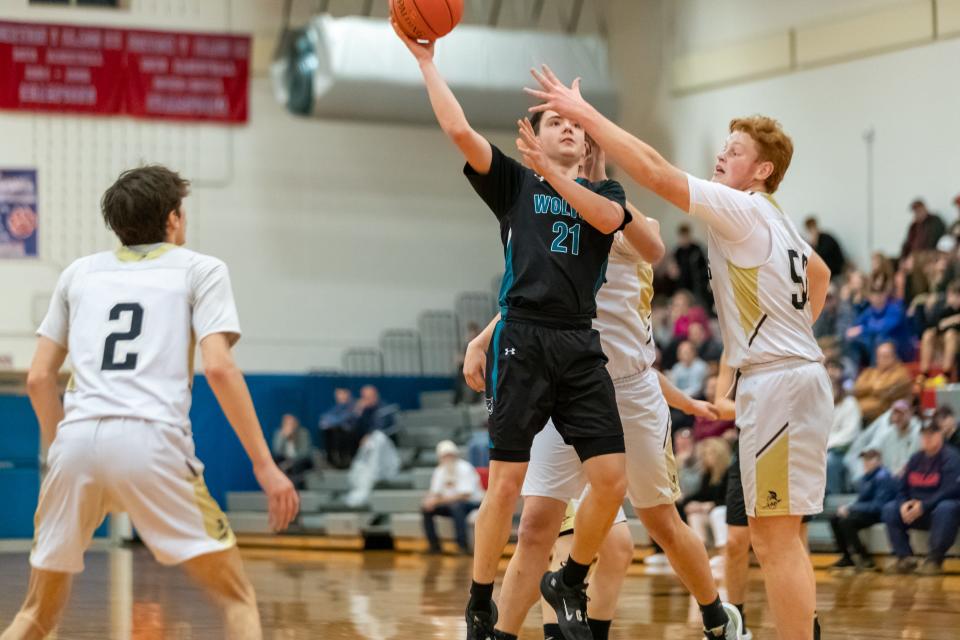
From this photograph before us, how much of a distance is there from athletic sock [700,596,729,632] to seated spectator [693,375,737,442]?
799cm

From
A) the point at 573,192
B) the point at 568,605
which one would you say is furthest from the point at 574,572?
the point at 573,192

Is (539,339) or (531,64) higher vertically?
(531,64)

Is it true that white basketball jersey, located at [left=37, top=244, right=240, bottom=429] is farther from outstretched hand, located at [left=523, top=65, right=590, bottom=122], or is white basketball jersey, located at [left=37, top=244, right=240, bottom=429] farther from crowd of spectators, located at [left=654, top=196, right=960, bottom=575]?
crowd of spectators, located at [left=654, top=196, right=960, bottom=575]

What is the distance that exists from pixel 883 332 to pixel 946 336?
4.06 feet

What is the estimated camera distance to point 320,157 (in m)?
21.6

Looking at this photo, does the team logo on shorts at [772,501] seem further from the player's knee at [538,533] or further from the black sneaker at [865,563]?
the black sneaker at [865,563]

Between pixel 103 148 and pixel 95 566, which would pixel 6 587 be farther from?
pixel 103 148

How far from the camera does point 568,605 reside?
17.6ft

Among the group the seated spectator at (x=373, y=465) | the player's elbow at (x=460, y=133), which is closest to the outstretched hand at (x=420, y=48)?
the player's elbow at (x=460, y=133)

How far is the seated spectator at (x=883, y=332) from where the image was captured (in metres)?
15.0

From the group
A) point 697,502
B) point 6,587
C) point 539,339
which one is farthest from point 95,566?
point 539,339

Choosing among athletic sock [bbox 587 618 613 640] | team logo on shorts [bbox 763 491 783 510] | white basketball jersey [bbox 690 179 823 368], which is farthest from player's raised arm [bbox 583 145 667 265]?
athletic sock [bbox 587 618 613 640]

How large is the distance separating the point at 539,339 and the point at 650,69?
17140 millimetres

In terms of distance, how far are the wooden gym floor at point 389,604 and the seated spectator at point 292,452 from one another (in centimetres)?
541
